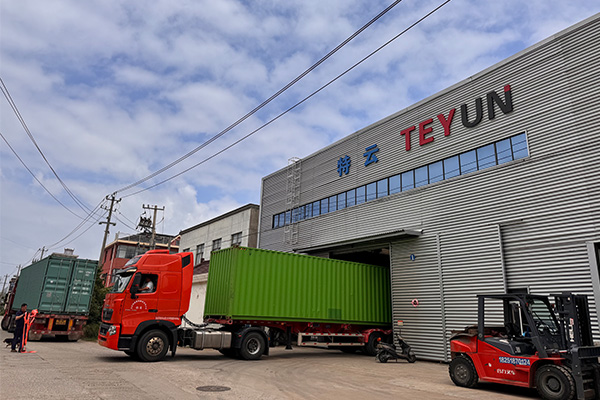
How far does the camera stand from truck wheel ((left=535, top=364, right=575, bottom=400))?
7629 millimetres

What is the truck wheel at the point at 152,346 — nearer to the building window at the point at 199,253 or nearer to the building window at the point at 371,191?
the building window at the point at 371,191

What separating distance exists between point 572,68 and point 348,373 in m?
11.9

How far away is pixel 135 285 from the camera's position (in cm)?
1238

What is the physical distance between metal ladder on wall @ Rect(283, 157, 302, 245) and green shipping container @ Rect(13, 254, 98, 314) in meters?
10.6

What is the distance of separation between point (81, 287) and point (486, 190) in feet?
61.8

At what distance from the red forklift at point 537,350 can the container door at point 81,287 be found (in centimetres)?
1726

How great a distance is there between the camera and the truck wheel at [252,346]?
13.8 m

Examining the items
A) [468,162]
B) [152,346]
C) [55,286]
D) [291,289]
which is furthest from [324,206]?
[55,286]

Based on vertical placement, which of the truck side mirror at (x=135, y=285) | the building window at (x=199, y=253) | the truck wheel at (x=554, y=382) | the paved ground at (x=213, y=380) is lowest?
the paved ground at (x=213, y=380)

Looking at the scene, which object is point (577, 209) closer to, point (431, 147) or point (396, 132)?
point (431, 147)

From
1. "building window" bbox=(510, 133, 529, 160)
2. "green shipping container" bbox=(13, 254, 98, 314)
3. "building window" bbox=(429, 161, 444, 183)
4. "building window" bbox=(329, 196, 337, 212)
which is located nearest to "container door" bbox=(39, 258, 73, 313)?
"green shipping container" bbox=(13, 254, 98, 314)

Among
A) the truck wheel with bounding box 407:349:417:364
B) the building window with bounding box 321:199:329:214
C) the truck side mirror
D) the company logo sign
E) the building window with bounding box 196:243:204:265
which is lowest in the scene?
the truck wheel with bounding box 407:349:417:364

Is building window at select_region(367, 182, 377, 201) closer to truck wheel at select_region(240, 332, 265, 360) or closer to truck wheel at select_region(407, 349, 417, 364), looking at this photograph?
truck wheel at select_region(407, 349, 417, 364)

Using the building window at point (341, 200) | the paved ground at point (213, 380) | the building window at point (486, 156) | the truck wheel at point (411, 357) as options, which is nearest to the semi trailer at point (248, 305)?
the paved ground at point (213, 380)
